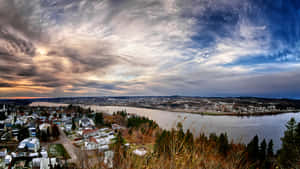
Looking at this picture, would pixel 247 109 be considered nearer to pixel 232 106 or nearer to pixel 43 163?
pixel 232 106

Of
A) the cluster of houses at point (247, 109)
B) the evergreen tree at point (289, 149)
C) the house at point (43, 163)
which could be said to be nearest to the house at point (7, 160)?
the house at point (43, 163)

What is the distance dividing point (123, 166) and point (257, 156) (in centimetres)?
1178

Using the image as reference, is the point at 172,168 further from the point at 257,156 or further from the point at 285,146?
the point at 257,156

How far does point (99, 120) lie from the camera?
27.1m

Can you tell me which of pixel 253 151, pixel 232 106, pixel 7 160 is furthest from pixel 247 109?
pixel 7 160

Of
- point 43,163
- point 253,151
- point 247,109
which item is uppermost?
point 253,151

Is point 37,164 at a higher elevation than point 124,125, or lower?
higher

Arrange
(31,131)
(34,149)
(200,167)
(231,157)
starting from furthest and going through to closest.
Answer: (31,131) < (34,149) < (231,157) < (200,167)

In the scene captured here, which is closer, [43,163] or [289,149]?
[289,149]

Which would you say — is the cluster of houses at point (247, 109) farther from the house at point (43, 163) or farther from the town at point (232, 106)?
the house at point (43, 163)

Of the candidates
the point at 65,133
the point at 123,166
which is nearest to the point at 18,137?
the point at 65,133

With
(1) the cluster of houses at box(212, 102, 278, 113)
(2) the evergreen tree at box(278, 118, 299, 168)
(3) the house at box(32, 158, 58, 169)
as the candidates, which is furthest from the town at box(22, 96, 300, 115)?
(3) the house at box(32, 158, 58, 169)

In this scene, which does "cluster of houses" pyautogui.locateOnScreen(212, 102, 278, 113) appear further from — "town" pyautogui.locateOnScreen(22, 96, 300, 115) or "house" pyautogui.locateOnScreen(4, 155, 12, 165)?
"house" pyautogui.locateOnScreen(4, 155, 12, 165)

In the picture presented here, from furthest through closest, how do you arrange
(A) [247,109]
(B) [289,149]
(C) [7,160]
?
(A) [247,109] < (C) [7,160] < (B) [289,149]
